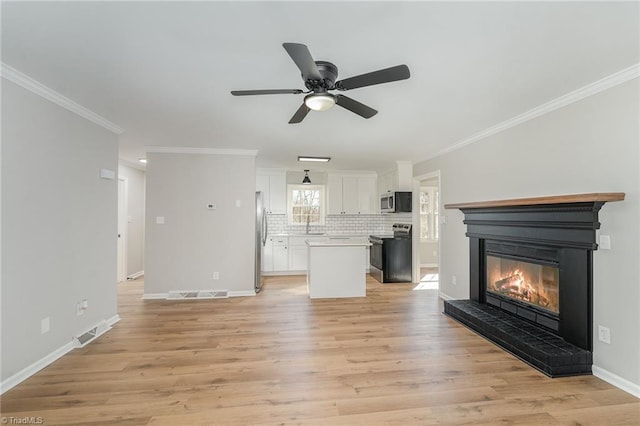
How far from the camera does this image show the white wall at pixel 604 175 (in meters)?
2.32

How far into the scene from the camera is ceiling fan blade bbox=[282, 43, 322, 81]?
1.48m

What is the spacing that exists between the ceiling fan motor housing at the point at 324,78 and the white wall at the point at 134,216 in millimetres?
5611

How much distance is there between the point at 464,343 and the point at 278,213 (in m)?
5.00

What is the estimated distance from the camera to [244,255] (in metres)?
5.17

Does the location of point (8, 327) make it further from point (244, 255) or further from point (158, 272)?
point (244, 255)

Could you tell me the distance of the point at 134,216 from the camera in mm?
6531

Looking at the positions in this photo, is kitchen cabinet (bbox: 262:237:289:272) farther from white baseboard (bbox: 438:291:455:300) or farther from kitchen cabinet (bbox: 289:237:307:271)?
white baseboard (bbox: 438:291:455:300)

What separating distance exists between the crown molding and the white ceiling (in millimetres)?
97

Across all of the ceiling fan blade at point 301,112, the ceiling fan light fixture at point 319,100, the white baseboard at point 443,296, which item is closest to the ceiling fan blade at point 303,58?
the ceiling fan light fixture at point 319,100

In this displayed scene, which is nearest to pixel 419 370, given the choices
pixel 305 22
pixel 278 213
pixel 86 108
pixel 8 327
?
pixel 305 22

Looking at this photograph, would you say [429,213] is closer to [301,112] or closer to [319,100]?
[301,112]

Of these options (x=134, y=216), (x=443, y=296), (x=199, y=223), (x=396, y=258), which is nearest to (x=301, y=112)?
(x=199, y=223)

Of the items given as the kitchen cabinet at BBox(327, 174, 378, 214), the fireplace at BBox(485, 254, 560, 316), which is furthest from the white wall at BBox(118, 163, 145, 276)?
the fireplace at BBox(485, 254, 560, 316)

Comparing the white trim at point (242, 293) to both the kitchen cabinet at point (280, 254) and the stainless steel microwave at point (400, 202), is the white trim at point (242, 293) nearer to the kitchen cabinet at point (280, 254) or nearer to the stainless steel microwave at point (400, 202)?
the kitchen cabinet at point (280, 254)
